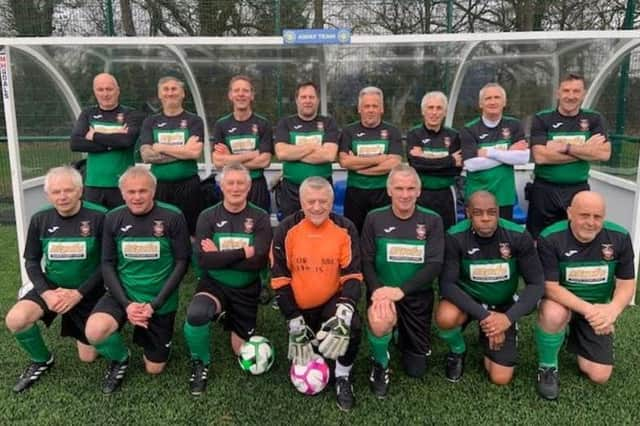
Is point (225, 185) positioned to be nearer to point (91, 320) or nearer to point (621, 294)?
point (91, 320)

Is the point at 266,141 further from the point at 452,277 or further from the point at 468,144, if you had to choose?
the point at 452,277

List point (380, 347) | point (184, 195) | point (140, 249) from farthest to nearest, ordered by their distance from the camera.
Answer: point (184, 195) < point (140, 249) < point (380, 347)

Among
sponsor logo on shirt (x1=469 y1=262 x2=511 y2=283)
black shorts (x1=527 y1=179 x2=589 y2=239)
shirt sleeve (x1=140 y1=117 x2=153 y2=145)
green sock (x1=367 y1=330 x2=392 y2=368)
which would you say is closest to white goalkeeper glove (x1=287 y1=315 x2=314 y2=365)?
green sock (x1=367 y1=330 x2=392 y2=368)

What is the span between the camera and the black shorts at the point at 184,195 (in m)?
4.63

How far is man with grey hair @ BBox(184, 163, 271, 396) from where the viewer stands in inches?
133

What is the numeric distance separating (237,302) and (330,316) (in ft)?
2.43

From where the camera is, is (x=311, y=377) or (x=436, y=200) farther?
(x=436, y=200)

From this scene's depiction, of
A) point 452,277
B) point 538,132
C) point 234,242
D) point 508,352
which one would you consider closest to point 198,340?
point 234,242

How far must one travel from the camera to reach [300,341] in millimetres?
3129

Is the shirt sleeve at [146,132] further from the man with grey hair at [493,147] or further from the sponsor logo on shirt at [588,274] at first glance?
the sponsor logo on shirt at [588,274]

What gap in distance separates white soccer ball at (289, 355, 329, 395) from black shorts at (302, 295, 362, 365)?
133 millimetres

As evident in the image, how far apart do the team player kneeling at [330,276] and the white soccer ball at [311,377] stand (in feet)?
0.23

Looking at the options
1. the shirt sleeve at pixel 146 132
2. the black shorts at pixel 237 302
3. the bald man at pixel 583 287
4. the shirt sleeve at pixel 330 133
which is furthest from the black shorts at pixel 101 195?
the bald man at pixel 583 287

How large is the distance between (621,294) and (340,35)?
2.85m
